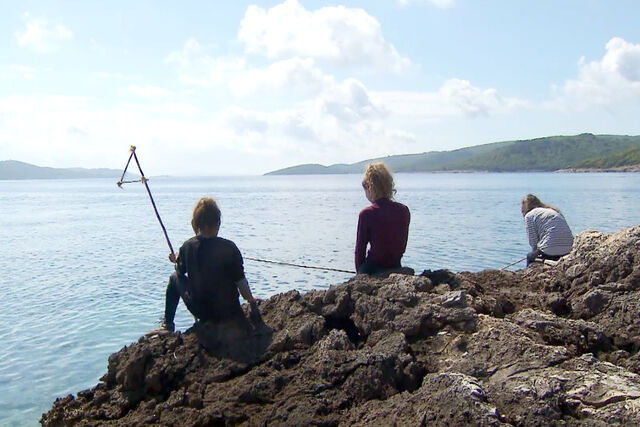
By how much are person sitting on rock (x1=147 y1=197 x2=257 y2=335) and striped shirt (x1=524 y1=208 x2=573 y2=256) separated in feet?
19.2

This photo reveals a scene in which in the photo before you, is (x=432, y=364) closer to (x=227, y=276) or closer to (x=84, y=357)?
(x=227, y=276)

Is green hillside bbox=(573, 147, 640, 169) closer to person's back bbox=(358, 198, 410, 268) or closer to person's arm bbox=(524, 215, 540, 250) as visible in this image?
person's arm bbox=(524, 215, 540, 250)

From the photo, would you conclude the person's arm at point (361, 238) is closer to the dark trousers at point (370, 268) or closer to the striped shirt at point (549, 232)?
the dark trousers at point (370, 268)

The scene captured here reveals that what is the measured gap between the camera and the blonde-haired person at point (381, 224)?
6.93 metres

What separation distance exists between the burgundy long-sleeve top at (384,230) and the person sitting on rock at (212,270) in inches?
59.9

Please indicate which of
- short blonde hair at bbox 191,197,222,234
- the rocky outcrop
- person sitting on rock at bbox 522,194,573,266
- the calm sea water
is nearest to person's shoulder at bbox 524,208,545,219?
person sitting on rock at bbox 522,194,573,266

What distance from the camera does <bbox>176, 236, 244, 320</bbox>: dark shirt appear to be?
6504 mm

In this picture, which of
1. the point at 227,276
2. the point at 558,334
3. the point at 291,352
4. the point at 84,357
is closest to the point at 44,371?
the point at 84,357

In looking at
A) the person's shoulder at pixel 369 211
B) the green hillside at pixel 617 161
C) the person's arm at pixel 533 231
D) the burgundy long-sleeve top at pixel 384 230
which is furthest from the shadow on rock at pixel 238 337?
the green hillside at pixel 617 161

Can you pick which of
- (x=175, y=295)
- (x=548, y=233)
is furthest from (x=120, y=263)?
(x=548, y=233)

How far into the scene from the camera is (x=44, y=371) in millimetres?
Answer: 10164

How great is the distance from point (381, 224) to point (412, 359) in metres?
2.23

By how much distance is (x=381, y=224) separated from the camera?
6.92 m

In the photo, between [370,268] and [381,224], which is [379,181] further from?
[370,268]
